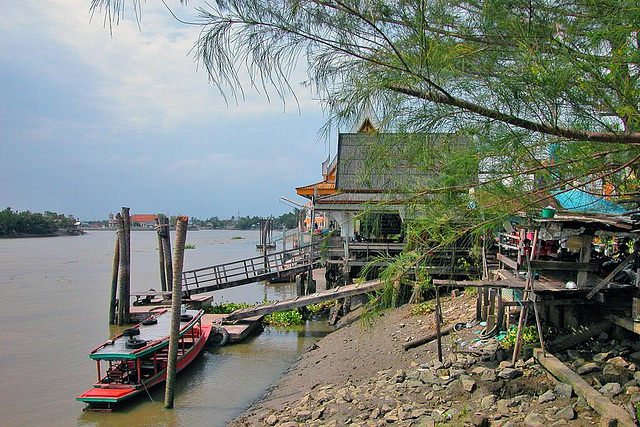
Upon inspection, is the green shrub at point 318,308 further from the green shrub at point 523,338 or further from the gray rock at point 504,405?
the gray rock at point 504,405

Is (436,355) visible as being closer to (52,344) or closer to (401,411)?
(401,411)

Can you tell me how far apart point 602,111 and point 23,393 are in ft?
39.0

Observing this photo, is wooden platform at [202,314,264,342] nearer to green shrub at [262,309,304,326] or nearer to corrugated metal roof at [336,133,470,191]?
green shrub at [262,309,304,326]

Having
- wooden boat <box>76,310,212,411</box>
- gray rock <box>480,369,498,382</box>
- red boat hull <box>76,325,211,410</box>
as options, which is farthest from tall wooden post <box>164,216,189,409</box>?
gray rock <box>480,369,498,382</box>

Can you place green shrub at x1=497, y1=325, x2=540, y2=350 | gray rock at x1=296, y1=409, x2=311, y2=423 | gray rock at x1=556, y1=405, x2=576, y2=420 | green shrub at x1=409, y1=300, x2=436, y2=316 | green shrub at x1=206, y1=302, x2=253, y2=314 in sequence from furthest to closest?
green shrub at x1=206, y1=302, x2=253, y2=314 → green shrub at x1=409, y1=300, x2=436, y2=316 → green shrub at x1=497, y1=325, x2=540, y2=350 → gray rock at x1=296, y1=409, x2=311, y2=423 → gray rock at x1=556, y1=405, x2=576, y2=420

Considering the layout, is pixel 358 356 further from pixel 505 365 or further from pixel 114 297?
pixel 114 297

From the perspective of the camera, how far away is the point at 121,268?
16234mm

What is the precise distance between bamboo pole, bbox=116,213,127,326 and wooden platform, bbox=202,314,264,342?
114 inches

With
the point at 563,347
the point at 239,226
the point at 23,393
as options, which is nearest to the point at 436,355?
the point at 563,347

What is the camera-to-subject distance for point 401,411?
20.5 feet

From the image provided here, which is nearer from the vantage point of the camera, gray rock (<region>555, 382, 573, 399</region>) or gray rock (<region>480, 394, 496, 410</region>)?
gray rock (<region>555, 382, 573, 399</region>)

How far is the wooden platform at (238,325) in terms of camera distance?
1343 cm

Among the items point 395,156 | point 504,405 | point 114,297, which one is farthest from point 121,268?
point 395,156

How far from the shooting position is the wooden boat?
9.16 m
